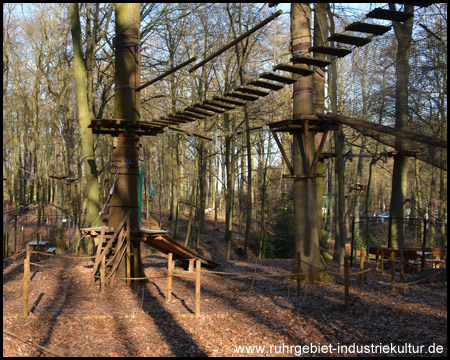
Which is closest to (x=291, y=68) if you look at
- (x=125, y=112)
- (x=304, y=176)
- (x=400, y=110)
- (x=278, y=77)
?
(x=278, y=77)

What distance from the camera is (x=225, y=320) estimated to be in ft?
26.3

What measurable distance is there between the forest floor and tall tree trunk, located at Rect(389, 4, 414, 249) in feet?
14.3

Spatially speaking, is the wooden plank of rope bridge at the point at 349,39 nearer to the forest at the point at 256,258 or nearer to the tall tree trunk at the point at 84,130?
the forest at the point at 256,258

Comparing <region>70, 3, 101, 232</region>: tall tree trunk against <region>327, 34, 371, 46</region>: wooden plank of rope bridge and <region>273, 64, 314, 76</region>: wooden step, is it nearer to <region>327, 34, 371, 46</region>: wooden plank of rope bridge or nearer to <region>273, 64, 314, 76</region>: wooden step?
<region>273, 64, 314, 76</region>: wooden step

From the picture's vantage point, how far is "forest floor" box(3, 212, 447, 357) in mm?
6566

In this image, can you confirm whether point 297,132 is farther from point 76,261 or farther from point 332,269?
point 76,261

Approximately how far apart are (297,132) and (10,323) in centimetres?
733

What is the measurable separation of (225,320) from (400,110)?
299 inches

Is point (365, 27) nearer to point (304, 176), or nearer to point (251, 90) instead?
point (251, 90)

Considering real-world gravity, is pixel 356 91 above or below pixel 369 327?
above

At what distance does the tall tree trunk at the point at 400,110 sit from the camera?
10.9 m

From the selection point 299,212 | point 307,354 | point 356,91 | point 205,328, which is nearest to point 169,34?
point 356,91

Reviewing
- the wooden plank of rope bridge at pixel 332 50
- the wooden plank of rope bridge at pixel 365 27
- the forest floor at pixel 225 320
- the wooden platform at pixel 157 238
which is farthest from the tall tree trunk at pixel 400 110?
the wooden platform at pixel 157 238

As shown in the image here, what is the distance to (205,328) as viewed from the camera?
762 cm
